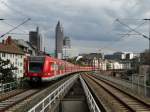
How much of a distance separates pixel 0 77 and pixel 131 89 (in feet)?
48.0

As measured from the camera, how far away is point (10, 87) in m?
40.5

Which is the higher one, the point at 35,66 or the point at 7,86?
the point at 35,66

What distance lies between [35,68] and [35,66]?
0.21 meters

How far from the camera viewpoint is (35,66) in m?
43.8

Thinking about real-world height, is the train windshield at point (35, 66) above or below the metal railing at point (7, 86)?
above

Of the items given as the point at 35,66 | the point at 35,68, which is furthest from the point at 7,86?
the point at 35,66

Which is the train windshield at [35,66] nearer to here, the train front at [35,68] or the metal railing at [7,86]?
the train front at [35,68]

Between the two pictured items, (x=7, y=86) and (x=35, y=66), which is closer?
(x=7, y=86)

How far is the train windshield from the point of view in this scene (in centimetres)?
4348

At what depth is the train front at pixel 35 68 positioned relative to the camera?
142ft

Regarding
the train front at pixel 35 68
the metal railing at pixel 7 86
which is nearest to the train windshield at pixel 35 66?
the train front at pixel 35 68

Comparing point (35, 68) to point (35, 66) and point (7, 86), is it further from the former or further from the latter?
point (7, 86)

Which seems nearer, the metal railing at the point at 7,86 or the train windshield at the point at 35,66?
the metal railing at the point at 7,86

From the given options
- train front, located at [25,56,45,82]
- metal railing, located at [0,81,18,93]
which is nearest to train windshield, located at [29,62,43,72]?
train front, located at [25,56,45,82]
